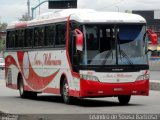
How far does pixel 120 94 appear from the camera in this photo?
20.6 m

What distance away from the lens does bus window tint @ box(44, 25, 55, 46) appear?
2314 cm

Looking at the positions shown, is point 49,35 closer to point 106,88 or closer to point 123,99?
point 123,99

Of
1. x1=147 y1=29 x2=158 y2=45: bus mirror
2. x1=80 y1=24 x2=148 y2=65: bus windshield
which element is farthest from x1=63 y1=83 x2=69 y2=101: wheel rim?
x1=147 y1=29 x2=158 y2=45: bus mirror

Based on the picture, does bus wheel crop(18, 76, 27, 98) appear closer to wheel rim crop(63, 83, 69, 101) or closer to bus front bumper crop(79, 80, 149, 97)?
wheel rim crop(63, 83, 69, 101)

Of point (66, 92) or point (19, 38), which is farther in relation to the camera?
point (19, 38)

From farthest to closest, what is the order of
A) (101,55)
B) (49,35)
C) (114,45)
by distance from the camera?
(49,35)
(114,45)
(101,55)

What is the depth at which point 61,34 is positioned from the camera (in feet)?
72.8

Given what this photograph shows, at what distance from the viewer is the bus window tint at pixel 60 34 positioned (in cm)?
2193

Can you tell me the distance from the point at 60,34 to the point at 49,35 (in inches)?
48.9

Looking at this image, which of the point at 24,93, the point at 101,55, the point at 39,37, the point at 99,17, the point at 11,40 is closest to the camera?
the point at 101,55

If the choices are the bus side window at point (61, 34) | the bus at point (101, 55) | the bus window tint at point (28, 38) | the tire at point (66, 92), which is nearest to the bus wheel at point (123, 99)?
the bus at point (101, 55)

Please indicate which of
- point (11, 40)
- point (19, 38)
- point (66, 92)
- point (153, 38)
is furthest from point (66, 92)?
point (11, 40)

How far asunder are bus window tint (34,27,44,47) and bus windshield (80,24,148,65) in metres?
4.17

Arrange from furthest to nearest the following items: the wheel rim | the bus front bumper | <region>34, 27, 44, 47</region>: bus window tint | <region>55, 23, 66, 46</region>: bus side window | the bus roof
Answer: <region>34, 27, 44, 47</region>: bus window tint, <region>55, 23, 66, 46</region>: bus side window, the wheel rim, the bus roof, the bus front bumper
